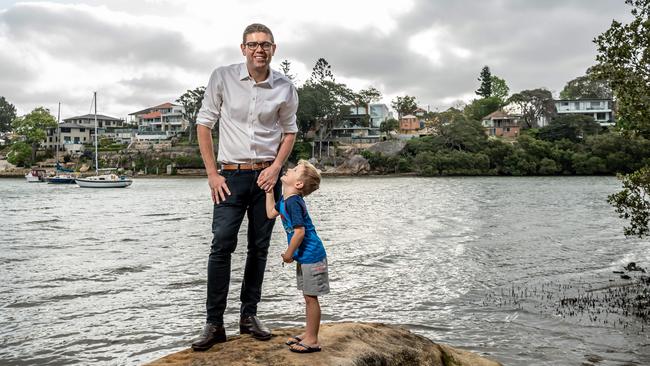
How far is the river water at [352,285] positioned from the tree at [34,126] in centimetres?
10440

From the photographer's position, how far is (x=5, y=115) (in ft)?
517

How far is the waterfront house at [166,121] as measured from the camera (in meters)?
136

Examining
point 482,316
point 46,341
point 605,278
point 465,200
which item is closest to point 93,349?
point 46,341

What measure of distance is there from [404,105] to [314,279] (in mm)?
132305

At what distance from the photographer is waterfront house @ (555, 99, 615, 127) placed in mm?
108938

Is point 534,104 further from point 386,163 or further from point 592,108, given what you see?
point 386,163

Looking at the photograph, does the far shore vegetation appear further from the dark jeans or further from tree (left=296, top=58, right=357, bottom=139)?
the dark jeans

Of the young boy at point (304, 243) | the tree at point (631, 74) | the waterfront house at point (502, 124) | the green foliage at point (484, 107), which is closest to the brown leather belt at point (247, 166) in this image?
the young boy at point (304, 243)

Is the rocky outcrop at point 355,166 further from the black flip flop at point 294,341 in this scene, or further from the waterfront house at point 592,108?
the black flip flop at point 294,341

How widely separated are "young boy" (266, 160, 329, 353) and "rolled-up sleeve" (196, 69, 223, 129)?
89 centimetres

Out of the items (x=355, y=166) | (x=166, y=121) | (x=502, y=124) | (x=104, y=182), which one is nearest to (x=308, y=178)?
(x=104, y=182)

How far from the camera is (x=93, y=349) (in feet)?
28.0

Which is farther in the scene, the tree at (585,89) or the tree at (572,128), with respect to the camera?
the tree at (585,89)

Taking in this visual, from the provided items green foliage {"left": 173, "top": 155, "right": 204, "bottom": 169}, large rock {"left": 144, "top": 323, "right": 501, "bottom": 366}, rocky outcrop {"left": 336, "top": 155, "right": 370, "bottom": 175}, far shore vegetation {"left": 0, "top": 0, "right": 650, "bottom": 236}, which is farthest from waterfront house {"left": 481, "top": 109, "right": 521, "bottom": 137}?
large rock {"left": 144, "top": 323, "right": 501, "bottom": 366}
